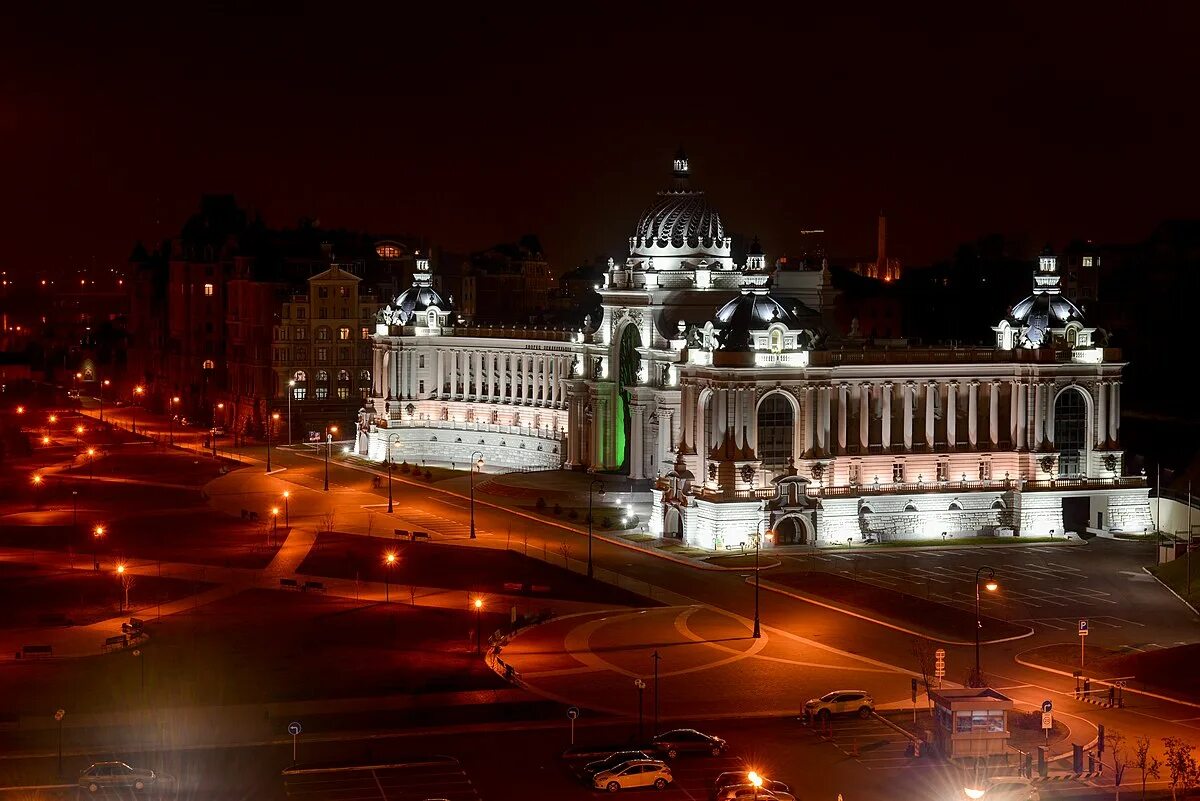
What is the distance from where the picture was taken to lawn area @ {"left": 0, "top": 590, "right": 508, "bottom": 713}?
250ft

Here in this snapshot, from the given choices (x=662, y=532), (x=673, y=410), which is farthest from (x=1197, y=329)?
(x=662, y=532)

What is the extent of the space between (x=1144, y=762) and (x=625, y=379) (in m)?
79.1

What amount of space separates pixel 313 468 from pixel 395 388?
14271 mm

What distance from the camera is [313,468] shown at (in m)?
153

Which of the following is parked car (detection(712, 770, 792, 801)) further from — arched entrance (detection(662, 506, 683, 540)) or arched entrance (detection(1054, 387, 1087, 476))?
arched entrance (detection(1054, 387, 1087, 476))

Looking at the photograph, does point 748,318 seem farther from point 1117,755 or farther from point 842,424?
point 1117,755

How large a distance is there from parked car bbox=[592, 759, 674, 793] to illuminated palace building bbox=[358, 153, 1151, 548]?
164ft

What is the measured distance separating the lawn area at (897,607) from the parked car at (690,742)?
907 inches

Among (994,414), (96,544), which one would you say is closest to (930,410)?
(994,414)

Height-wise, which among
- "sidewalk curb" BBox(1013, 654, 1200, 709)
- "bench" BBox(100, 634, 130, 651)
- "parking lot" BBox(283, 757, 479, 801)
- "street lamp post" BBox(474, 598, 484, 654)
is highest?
"street lamp post" BBox(474, 598, 484, 654)

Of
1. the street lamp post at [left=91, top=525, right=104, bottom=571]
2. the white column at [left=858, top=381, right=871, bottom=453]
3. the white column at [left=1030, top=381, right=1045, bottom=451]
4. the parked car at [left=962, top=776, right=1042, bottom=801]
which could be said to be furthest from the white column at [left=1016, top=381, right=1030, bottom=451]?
the parked car at [left=962, top=776, right=1042, bottom=801]

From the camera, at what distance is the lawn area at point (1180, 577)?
3858 inches

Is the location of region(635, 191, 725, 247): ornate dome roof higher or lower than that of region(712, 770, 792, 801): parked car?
higher

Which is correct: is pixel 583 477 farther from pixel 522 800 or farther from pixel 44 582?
pixel 522 800
